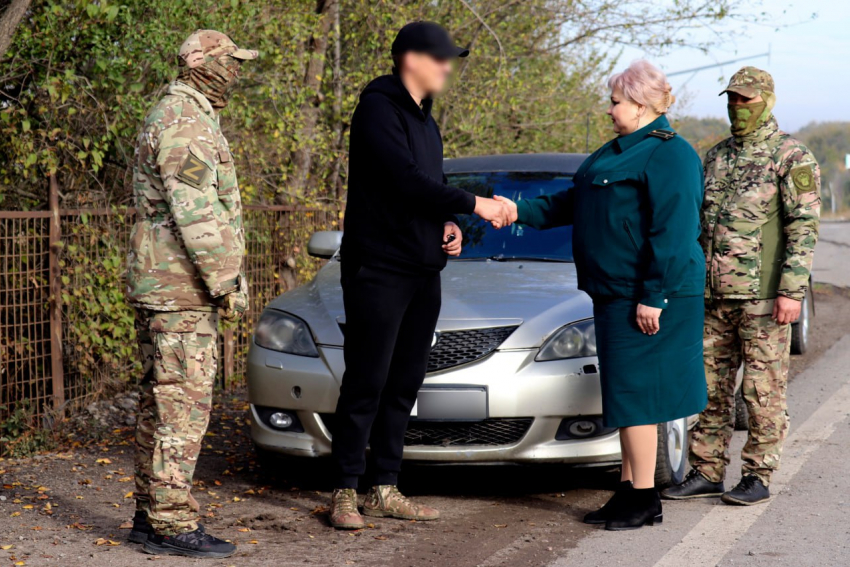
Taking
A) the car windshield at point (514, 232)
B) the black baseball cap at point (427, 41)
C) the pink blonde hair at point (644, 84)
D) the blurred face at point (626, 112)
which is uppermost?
the black baseball cap at point (427, 41)

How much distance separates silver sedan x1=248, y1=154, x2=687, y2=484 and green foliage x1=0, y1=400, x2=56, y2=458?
6.31 feet

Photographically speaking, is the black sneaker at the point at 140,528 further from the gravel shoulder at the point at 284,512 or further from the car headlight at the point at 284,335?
the car headlight at the point at 284,335

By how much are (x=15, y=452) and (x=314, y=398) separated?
2356mm

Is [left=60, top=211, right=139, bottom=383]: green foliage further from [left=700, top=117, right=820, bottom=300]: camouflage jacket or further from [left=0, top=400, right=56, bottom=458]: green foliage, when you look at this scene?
[left=700, top=117, right=820, bottom=300]: camouflage jacket

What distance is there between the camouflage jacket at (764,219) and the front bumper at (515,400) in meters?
0.82

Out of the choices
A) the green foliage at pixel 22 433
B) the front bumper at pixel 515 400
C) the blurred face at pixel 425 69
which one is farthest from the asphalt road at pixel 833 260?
the blurred face at pixel 425 69

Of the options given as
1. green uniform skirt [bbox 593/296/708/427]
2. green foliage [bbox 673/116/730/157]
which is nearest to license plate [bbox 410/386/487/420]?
green uniform skirt [bbox 593/296/708/427]

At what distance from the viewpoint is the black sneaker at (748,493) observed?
4.86 meters

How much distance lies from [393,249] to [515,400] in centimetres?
88

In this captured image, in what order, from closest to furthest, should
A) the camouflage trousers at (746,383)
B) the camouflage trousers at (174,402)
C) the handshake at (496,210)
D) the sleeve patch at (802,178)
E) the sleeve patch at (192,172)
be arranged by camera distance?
the sleeve patch at (192,172)
the camouflage trousers at (174,402)
the handshake at (496,210)
the sleeve patch at (802,178)
the camouflage trousers at (746,383)

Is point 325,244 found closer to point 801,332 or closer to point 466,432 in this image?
point 466,432

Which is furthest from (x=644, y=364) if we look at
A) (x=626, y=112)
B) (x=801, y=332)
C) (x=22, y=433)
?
(x=801, y=332)

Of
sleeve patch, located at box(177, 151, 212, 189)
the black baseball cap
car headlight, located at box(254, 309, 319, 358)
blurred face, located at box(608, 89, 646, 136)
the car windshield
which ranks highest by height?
the black baseball cap

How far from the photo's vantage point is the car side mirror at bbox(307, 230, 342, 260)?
5.83 metres
